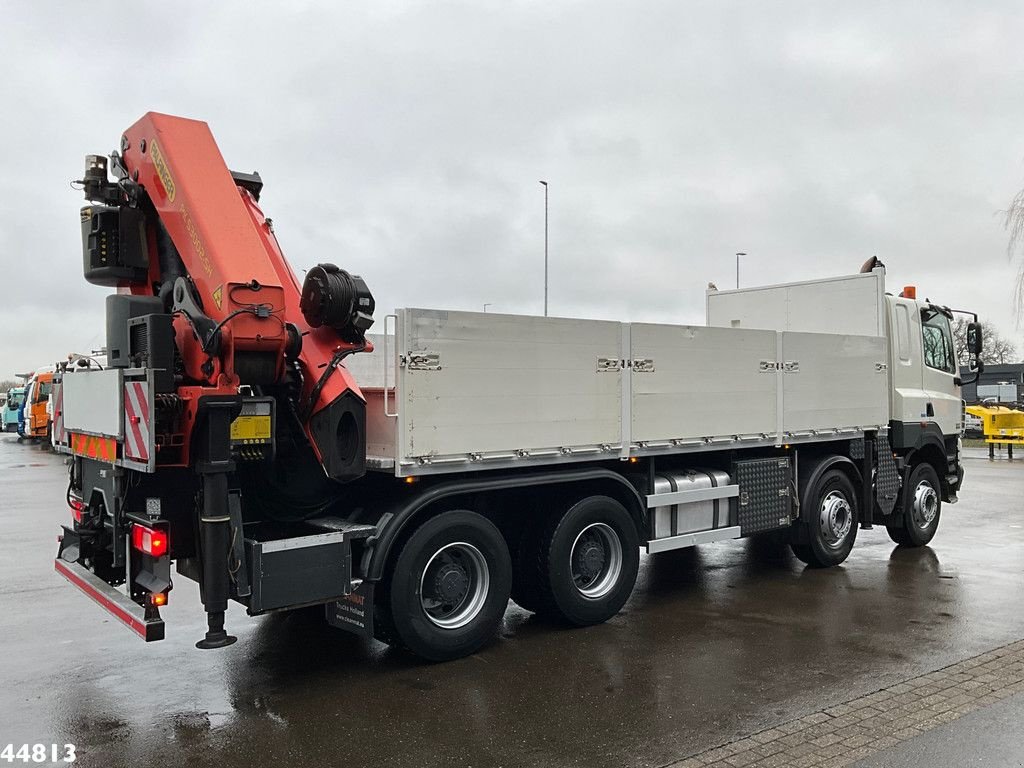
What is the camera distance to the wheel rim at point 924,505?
35.1 feet

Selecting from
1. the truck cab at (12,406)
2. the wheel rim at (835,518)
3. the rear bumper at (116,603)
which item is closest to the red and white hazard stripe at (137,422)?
the rear bumper at (116,603)

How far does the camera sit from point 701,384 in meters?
7.89

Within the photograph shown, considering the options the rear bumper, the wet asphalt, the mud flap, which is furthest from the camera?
the mud flap

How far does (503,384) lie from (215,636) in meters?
2.49

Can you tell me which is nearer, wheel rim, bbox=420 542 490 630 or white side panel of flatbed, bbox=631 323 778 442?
wheel rim, bbox=420 542 490 630

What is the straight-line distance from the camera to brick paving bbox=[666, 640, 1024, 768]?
453 cm

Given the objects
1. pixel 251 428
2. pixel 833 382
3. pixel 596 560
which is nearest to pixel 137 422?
pixel 251 428

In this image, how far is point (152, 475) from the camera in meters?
5.79

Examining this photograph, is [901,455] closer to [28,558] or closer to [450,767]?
[450,767]

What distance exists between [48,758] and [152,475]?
5.83 feet

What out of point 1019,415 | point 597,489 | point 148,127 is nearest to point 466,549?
point 597,489

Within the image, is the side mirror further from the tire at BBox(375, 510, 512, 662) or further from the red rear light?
the red rear light

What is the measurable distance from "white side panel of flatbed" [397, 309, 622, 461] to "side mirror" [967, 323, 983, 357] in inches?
224

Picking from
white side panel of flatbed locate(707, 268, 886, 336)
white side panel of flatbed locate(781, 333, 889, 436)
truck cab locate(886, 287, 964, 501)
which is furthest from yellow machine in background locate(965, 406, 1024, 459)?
white side panel of flatbed locate(781, 333, 889, 436)
